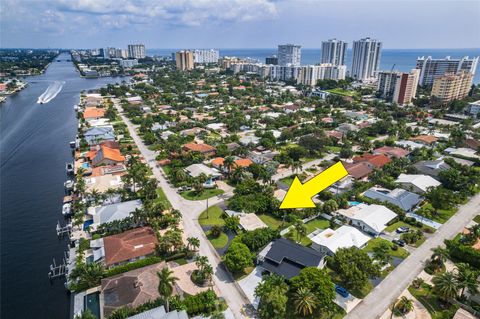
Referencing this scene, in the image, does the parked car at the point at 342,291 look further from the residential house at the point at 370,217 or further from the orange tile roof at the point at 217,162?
the orange tile roof at the point at 217,162


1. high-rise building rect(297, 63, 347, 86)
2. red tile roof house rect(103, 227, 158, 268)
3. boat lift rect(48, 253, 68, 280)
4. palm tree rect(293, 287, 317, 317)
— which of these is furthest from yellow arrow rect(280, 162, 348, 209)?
high-rise building rect(297, 63, 347, 86)

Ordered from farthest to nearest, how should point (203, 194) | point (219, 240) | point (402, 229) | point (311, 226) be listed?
point (203, 194) < point (311, 226) < point (402, 229) < point (219, 240)

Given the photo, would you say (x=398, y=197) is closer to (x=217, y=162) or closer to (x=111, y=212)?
(x=217, y=162)

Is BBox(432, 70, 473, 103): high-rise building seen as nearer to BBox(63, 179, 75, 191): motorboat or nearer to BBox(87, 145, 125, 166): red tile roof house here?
BBox(87, 145, 125, 166): red tile roof house

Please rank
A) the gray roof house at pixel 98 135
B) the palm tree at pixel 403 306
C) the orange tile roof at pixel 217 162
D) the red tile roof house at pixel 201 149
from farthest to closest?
the gray roof house at pixel 98 135, the red tile roof house at pixel 201 149, the orange tile roof at pixel 217 162, the palm tree at pixel 403 306

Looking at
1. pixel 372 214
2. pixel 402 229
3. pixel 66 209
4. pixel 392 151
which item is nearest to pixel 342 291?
pixel 372 214

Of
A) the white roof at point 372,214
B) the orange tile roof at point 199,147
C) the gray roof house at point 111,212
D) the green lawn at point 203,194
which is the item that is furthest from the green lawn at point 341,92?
the gray roof house at point 111,212

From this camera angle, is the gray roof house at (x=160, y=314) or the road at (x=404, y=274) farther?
the road at (x=404, y=274)
